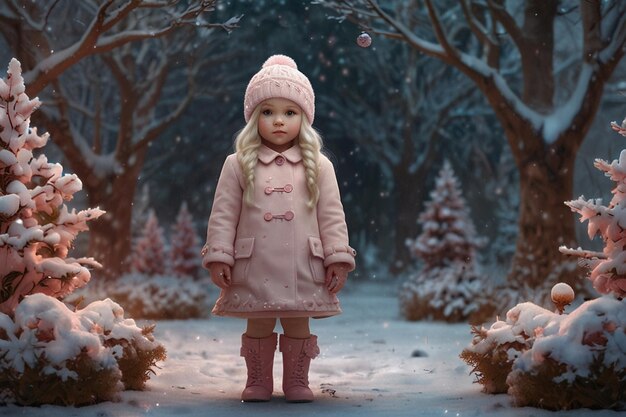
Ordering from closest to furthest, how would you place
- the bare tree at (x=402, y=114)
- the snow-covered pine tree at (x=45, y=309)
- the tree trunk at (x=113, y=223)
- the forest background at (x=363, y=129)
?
the snow-covered pine tree at (x=45, y=309)
the tree trunk at (x=113, y=223)
the forest background at (x=363, y=129)
the bare tree at (x=402, y=114)

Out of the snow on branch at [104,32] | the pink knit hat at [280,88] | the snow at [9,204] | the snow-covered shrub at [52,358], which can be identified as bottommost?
the snow-covered shrub at [52,358]

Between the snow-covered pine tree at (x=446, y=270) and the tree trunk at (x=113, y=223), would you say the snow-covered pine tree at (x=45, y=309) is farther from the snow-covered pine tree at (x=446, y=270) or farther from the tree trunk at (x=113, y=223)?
the tree trunk at (x=113, y=223)

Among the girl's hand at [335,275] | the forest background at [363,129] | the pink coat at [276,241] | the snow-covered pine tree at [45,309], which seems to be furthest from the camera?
the forest background at [363,129]

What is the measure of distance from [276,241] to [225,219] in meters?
0.38

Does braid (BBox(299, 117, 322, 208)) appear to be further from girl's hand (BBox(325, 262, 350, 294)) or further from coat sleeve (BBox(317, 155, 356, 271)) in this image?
girl's hand (BBox(325, 262, 350, 294))

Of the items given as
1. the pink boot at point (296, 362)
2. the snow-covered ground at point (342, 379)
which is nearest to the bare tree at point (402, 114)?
the snow-covered ground at point (342, 379)

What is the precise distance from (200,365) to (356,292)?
13279mm

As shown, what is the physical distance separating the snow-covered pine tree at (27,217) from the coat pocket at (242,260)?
3.10 ft

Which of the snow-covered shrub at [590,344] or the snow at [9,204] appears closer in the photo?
the snow-covered shrub at [590,344]

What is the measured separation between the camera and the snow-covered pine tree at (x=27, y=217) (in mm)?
5273

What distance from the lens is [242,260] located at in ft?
18.6

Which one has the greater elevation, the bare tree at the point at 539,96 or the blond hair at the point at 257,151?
the bare tree at the point at 539,96

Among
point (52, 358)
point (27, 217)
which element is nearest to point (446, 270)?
point (27, 217)

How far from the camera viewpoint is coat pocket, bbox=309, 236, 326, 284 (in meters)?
5.68
